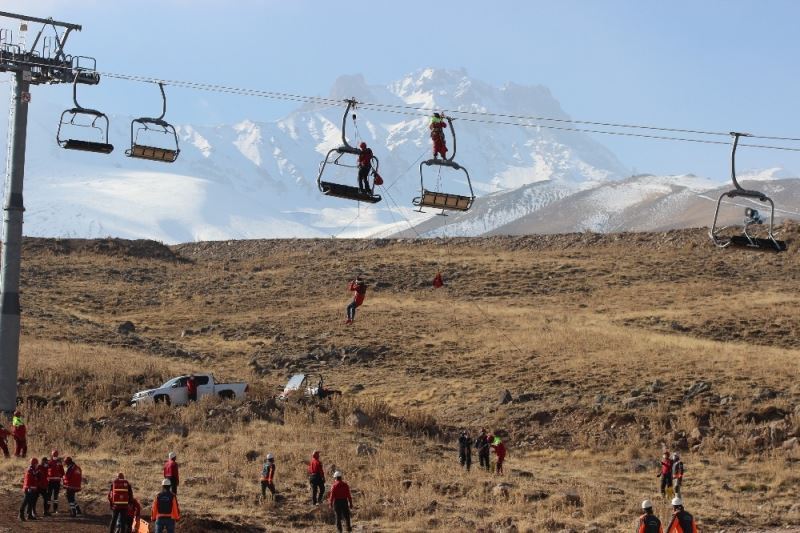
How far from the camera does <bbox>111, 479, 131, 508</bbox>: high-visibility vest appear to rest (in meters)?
20.5

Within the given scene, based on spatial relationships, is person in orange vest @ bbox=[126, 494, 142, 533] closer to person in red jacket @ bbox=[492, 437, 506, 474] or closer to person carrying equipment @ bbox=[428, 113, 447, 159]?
person in red jacket @ bbox=[492, 437, 506, 474]

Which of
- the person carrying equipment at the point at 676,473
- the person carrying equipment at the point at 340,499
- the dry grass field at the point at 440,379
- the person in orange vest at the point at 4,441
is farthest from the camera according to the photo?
the person in orange vest at the point at 4,441

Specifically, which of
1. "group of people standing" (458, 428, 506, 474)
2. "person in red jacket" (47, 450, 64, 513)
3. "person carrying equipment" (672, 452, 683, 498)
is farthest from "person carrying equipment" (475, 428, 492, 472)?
"person in red jacket" (47, 450, 64, 513)

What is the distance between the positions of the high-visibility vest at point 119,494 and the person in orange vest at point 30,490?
7.75 feet

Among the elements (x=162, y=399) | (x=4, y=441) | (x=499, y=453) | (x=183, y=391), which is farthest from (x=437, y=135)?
(x=162, y=399)

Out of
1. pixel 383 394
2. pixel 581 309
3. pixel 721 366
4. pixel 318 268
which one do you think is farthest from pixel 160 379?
pixel 318 268

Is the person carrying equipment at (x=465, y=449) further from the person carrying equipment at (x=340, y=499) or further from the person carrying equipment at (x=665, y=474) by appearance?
the person carrying equipment at (x=340, y=499)

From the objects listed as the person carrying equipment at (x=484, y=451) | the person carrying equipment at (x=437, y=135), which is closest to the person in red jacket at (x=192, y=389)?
the person carrying equipment at (x=484, y=451)

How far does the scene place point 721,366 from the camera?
40.6 meters

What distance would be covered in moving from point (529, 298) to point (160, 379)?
84.3 ft

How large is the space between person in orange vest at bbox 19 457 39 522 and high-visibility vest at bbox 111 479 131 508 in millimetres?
2363

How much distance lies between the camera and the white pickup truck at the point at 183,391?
116 feet

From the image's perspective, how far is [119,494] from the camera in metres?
20.5

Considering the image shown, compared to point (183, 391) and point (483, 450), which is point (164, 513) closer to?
point (483, 450)
